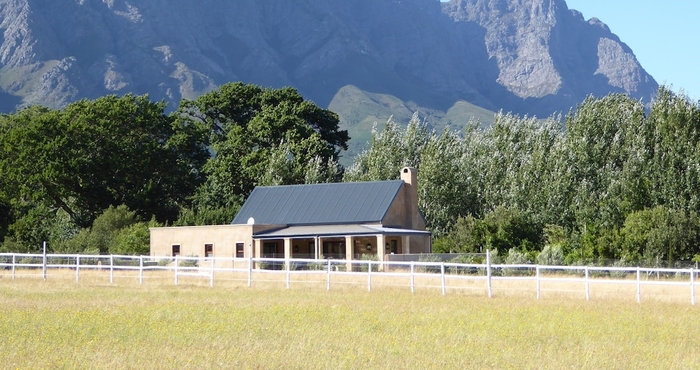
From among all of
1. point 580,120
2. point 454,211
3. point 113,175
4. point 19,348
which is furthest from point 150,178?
point 19,348

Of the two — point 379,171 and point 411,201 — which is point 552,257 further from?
point 379,171

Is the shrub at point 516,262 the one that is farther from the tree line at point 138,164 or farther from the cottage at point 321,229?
the tree line at point 138,164

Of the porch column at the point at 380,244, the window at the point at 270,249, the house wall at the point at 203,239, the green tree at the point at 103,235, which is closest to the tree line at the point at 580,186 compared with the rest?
the porch column at the point at 380,244

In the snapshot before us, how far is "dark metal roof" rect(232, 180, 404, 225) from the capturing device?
179 feet

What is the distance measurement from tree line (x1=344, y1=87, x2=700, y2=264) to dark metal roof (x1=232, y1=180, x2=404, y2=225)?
16.6 feet

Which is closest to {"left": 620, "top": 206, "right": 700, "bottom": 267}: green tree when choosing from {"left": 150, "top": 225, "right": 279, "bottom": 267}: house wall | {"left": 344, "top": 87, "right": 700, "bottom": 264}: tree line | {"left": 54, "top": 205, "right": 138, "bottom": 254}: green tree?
{"left": 344, "top": 87, "right": 700, "bottom": 264}: tree line

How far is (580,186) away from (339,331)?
41.3 metres

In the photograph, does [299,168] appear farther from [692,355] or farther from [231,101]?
[692,355]

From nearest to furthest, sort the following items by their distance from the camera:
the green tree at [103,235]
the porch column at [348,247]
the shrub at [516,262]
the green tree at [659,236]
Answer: the shrub at [516,262] < the green tree at [659,236] < the porch column at [348,247] < the green tree at [103,235]

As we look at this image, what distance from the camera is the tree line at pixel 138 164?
6712cm

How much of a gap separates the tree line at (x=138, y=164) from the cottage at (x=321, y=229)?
7569mm

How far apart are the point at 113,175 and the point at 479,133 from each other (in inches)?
1123

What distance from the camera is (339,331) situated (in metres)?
19.4

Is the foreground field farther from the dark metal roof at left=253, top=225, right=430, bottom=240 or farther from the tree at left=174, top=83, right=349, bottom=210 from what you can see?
the tree at left=174, top=83, right=349, bottom=210
